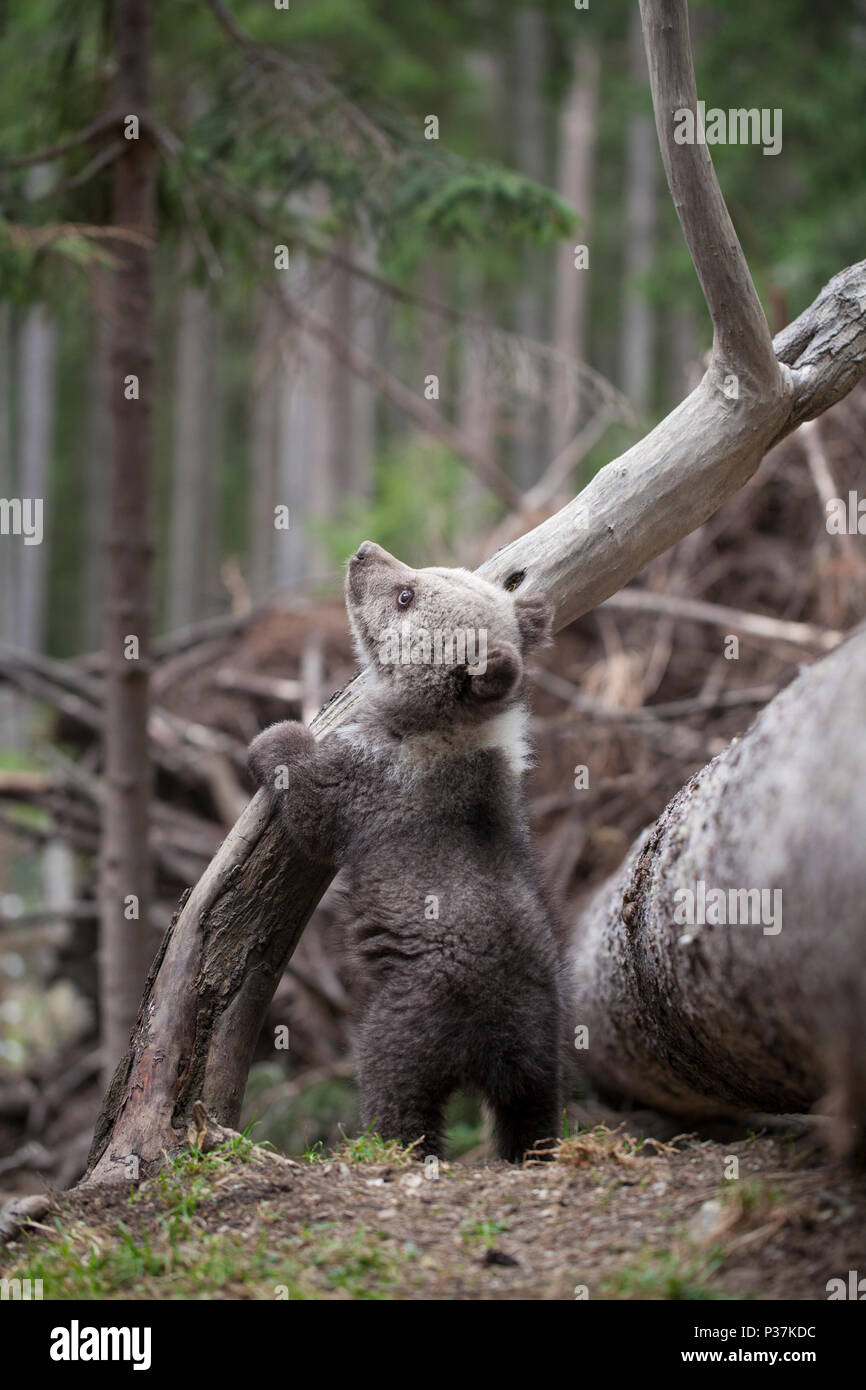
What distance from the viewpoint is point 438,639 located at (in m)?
4.83

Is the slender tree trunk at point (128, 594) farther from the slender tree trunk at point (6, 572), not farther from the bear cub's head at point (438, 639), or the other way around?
the slender tree trunk at point (6, 572)

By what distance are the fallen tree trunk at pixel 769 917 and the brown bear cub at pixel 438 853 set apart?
21.6 inches

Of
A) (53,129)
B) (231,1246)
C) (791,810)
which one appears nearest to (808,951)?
(791,810)

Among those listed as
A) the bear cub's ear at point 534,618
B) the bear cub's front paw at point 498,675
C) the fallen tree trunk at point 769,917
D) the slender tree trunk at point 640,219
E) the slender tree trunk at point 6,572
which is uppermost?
the slender tree trunk at point 640,219

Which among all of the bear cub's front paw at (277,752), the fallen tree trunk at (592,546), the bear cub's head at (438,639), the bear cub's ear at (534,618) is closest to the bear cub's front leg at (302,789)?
the bear cub's front paw at (277,752)

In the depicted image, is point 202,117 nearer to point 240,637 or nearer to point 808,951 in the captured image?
point 240,637

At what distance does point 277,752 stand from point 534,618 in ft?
4.31

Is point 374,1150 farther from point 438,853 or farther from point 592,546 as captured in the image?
point 592,546

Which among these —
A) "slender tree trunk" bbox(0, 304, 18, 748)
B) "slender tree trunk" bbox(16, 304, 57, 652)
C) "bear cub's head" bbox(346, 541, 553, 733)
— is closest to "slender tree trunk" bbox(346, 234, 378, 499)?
"slender tree trunk" bbox(16, 304, 57, 652)

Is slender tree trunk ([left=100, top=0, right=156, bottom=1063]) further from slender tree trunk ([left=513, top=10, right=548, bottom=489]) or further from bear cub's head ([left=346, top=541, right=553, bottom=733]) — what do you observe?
slender tree trunk ([left=513, top=10, right=548, bottom=489])

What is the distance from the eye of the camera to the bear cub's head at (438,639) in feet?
15.5

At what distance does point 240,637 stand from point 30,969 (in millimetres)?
6188

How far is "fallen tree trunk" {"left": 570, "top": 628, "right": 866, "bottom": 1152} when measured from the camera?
2.65 m

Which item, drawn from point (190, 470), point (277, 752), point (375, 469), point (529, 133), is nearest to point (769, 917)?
point (277, 752)
